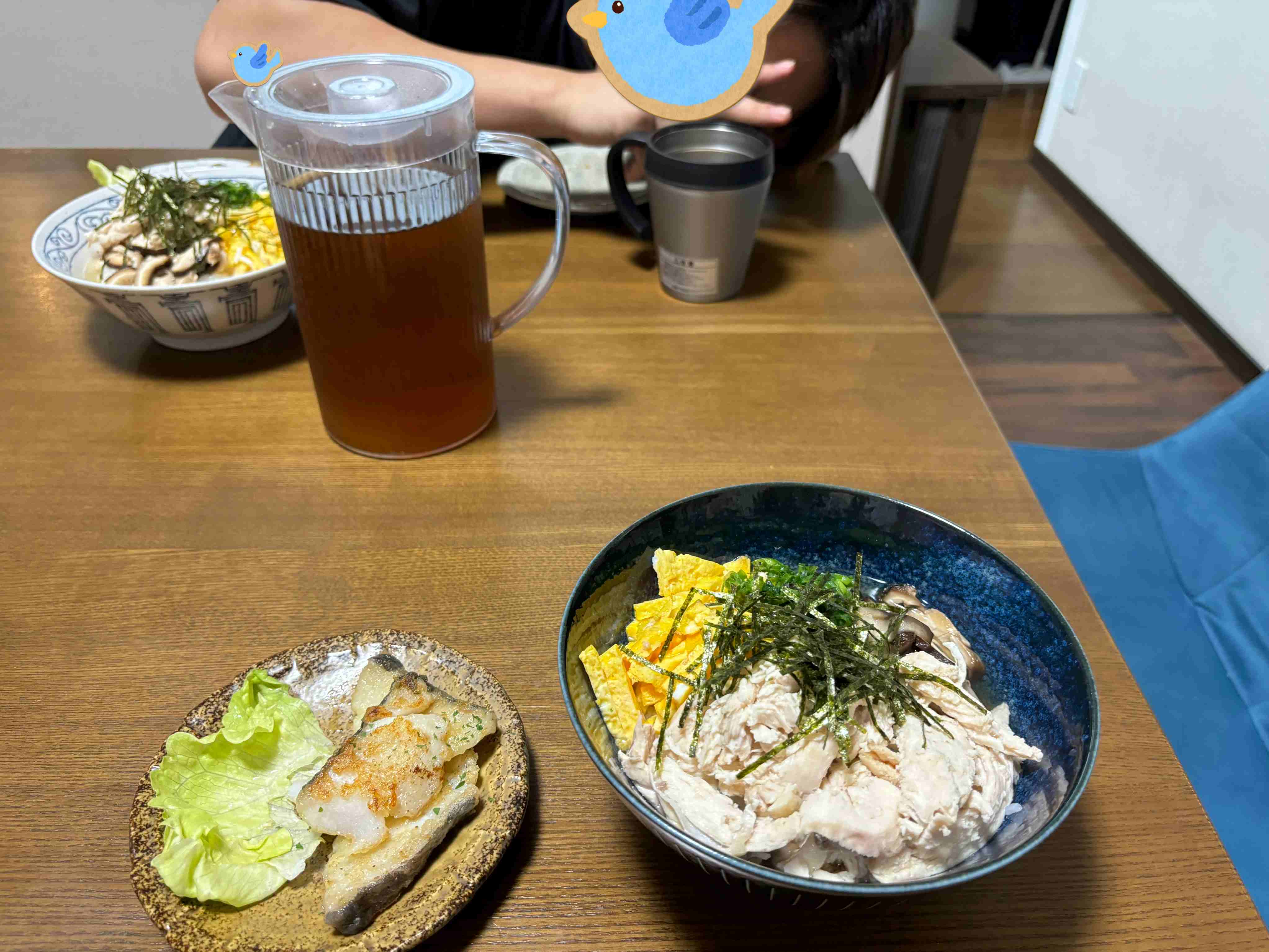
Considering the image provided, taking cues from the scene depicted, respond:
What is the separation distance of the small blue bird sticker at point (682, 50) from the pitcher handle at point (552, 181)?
258mm

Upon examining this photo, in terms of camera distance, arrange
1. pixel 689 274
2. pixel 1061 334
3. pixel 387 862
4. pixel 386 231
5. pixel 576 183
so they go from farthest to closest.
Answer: pixel 1061 334, pixel 576 183, pixel 689 274, pixel 386 231, pixel 387 862

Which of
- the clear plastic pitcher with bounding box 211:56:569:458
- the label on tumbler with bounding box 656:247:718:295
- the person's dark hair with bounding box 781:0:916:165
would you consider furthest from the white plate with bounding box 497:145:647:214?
the clear plastic pitcher with bounding box 211:56:569:458

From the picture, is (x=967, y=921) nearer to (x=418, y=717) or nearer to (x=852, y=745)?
(x=852, y=745)

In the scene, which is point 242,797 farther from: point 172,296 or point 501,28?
point 501,28

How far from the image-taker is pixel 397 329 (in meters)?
0.77

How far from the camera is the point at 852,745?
52 cm

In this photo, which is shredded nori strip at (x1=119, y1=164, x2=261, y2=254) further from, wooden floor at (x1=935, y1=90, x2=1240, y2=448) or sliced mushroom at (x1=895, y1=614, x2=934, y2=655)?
wooden floor at (x1=935, y1=90, x2=1240, y2=448)

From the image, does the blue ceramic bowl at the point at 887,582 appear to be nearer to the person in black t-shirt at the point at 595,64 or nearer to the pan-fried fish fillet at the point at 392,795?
the pan-fried fish fillet at the point at 392,795

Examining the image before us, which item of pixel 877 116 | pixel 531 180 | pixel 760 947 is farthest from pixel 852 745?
pixel 877 116

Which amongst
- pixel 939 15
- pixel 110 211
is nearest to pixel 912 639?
pixel 110 211

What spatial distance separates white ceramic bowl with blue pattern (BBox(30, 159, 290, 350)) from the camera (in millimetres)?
893

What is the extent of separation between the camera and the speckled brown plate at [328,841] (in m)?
0.47

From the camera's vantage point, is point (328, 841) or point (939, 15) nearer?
point (328, 841)

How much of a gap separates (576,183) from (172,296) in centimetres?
66
